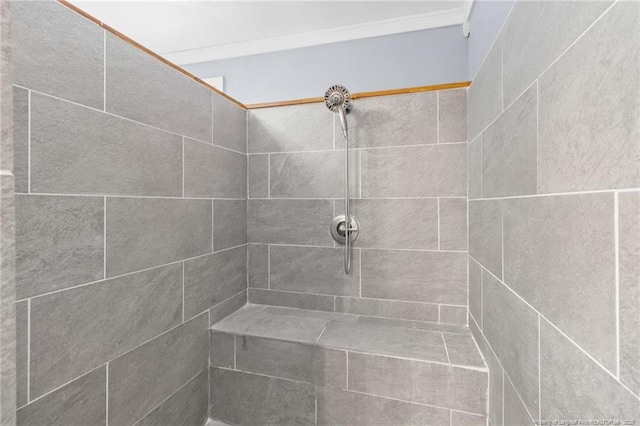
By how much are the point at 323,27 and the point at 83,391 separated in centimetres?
223

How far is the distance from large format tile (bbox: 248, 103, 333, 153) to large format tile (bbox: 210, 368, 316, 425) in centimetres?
112

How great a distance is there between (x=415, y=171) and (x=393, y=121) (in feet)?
0.89

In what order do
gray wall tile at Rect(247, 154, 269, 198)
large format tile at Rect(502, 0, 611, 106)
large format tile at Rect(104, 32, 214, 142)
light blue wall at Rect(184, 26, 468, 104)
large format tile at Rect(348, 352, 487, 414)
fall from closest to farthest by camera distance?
large format tile at Rect(502, 0, 611, 106), large format tile at Rect(104, 32, 214, 142), large format tile at Rect(348, 352, 487, 414), gray wall tile at Rect(247, 154, 269, 198), light blue wall at Rect(184, 26, 468, 104)

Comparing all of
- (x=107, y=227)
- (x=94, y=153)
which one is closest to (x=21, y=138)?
(x=94, y=153)

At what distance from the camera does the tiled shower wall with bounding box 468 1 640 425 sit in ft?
1.20

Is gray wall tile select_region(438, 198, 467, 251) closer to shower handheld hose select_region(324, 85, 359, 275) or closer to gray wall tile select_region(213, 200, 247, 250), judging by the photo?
shower handheld hose select_region(324, 85, 359, 275)

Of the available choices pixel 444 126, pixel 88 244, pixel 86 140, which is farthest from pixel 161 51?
pixel 444 126

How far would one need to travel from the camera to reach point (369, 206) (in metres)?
1.42

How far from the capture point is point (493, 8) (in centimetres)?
100

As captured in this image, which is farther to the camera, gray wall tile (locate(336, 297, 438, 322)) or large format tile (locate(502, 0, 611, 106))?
gray wall tile (locate(336, 297, 438, 322))

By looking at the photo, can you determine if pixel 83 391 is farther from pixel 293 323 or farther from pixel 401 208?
pixel 401 208

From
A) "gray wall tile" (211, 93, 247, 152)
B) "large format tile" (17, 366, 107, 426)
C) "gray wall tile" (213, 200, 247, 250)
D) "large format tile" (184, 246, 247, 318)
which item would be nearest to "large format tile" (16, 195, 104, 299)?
"large format tile" (17, 366, 107, 426)

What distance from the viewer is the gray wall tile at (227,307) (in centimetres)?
132

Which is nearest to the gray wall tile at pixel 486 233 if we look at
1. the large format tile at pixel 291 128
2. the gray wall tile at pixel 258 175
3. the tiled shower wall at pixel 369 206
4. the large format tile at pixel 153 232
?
the tiled shower wall at pixel 369 206
